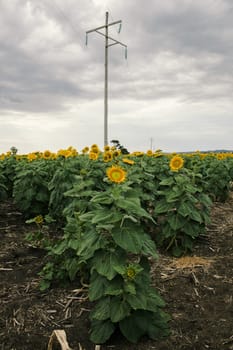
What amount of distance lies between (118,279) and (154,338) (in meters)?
0.57

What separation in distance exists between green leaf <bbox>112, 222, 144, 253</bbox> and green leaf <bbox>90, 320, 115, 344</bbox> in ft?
2.19

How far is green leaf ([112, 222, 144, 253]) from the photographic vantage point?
2713 mm

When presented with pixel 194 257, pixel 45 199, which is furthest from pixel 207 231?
pixel 45 199

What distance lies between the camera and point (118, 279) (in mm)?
2854

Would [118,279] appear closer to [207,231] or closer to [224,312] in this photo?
[224,312]

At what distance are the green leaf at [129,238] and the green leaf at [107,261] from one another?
16 cm

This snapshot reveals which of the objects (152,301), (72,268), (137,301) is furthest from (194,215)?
(137,301)

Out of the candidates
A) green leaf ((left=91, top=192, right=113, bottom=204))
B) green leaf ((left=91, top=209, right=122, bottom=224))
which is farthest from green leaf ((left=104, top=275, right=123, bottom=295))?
green leaf ((left=91, top=192, right=113, bottom=204))

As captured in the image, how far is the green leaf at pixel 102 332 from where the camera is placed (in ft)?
9.59

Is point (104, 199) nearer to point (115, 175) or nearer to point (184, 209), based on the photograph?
point (115, 175)

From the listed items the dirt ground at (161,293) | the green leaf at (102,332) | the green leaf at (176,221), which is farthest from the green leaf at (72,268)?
the green leaf at (176,221)

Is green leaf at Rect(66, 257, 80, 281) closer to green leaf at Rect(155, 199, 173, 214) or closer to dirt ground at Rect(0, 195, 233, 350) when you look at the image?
dirt ground at Rect(0, 195, 233, 350)

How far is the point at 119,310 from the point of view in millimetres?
2809

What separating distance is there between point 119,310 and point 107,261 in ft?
1.17
